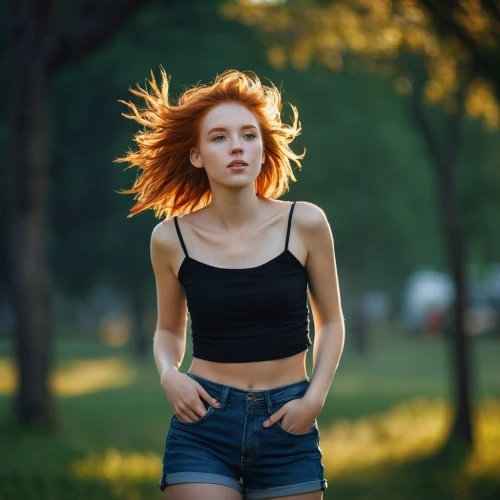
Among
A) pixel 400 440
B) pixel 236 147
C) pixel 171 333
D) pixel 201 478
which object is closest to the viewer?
pixel 201 478

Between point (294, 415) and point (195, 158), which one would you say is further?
point (195, 158)

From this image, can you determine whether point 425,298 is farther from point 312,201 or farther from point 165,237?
point 165,237

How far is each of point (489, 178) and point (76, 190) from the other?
11.1 metres

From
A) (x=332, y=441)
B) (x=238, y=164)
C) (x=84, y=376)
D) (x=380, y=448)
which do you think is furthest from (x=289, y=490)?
(x=84, y=376)

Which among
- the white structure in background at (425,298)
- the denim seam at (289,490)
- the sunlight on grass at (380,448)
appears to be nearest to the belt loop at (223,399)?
the denim seam at (289,490)

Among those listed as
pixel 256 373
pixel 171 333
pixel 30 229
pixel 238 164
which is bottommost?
pixel 256 373

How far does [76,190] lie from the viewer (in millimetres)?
29000

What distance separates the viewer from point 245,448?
4.00m

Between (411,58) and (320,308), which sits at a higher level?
(411,58)

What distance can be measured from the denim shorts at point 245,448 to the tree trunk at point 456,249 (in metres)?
9.72

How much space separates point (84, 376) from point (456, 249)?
16.8 meters

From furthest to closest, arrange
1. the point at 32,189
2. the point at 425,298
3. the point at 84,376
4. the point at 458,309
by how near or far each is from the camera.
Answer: the point at 425,298 < the point at 84,376 < the point at 32,189 < the point at 458,309

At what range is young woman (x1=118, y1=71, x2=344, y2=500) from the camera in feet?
13.1

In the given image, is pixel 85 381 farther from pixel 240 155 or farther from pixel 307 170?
pixel 240 155
